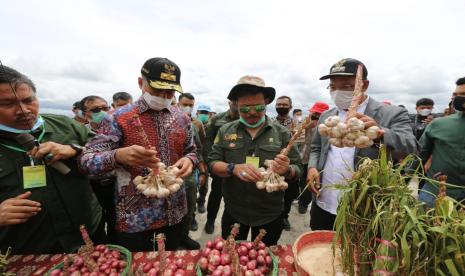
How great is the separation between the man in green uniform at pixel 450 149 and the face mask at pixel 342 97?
3.87ft

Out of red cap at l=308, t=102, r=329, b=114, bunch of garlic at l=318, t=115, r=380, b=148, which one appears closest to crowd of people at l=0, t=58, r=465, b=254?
bunch of garlic at l=318, t=115, r=380, b=148

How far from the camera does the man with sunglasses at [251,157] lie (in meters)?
2.10

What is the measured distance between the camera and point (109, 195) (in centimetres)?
267

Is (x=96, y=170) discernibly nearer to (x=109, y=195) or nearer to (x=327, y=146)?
(x=109, y=195)

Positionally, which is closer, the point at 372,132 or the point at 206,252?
the point at 372,132

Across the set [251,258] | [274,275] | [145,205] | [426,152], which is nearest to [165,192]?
[145,205]

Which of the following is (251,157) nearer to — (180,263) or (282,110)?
(180,263)

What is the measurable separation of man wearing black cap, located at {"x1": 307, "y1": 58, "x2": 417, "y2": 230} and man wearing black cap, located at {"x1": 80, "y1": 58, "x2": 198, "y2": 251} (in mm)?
1181

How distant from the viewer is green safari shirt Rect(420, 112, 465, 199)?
2191 millimetres

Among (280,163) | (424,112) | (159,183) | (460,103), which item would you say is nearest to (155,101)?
→ (159,183)

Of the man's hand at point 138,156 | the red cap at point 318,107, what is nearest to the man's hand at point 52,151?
the man's hand at point 138,156

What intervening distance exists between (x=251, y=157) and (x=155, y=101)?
97cm

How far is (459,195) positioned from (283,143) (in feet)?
5.92

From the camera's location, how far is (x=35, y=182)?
150cm
